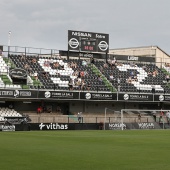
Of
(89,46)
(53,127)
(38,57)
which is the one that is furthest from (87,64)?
(53,127)

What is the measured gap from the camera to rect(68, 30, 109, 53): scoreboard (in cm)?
6731

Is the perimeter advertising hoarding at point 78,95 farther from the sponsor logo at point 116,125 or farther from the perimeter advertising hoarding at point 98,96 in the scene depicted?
the sponsor logo at point 116,125

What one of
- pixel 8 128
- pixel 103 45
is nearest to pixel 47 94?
pixel 8 128

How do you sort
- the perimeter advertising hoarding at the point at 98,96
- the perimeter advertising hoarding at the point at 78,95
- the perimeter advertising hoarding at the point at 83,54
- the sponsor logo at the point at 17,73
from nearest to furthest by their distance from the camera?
the perimeter advertising hoarding at the point at 78,95 → the sponsor logo at the point at 17,73 → the perimeter advertising hoarding at the point at 98,96 → the perimeter advertising hoarding at the point at 83,54

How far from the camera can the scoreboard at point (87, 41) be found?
2650 inches

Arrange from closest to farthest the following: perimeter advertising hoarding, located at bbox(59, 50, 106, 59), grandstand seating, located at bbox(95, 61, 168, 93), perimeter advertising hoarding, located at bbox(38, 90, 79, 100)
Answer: perimeter advertising hoarding, located at bbox(38, 90, 79, 100)
grandstand seating, located at bbox(95, 61, 168, 93)
perimeter advertising hoarding, located at bbox(59, 50, 106, 59)

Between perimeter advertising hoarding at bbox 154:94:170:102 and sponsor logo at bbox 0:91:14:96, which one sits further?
perimeter advertising hoarding at bbox 154:94:170:102

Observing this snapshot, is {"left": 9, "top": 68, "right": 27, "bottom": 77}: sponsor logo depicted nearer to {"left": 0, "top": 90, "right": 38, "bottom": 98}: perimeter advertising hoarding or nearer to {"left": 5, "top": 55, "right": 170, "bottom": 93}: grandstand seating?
{"left": 5, "top": 55, "right": 170, "bottom": 93}: grandstand seating

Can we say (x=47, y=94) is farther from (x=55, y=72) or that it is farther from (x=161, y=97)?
(x=161, y=97)

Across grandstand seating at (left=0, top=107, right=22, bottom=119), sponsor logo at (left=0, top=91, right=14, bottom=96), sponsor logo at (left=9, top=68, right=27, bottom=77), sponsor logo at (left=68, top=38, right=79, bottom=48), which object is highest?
sponsor logo at (left=68, top=38, right=79, bottom=48)

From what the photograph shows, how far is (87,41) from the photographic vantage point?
68.4 m

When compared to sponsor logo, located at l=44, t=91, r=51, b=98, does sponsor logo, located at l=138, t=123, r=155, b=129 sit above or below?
below

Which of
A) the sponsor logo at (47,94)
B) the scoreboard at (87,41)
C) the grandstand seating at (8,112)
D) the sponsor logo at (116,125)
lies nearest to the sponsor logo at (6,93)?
the grandstand seating at (8,112)

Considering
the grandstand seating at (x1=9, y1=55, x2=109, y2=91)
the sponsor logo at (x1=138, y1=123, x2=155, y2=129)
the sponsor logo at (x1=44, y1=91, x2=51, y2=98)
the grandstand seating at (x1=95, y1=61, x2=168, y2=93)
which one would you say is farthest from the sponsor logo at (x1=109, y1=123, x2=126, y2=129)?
the grandstand seating at (x1=95, y1=61, x2=168, y2=93)
